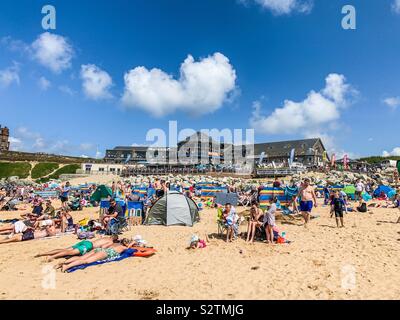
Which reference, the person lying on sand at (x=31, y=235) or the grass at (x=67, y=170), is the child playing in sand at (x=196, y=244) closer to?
the person lying on sand at (x=31, y=235)

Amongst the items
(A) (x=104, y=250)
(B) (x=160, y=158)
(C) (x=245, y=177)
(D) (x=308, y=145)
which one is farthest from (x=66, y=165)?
(A) (x=104, y=250)

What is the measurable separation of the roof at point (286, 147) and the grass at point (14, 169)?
51768mm

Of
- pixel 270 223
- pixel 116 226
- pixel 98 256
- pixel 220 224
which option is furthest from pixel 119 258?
pixel 270 223

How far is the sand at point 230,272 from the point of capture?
179 inches

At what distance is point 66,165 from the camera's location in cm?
5700

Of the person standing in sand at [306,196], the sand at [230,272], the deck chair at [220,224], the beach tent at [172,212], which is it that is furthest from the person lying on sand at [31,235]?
the person standing in sand at [306,196]

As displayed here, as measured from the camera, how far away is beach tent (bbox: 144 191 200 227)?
411 inches

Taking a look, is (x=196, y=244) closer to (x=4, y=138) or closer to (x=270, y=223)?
(x=270, y=223)

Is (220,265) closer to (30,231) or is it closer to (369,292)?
(369,292)

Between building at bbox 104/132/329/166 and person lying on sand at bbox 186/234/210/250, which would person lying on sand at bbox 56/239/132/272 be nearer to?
person lying on sand at bbox 186/234/210/250

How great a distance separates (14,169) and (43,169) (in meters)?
4.97

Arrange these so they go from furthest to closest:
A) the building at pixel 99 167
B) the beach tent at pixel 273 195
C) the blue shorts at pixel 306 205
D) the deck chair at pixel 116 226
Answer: the building at pixel 99 167, the beach tent at pixel 273 195, the blue shorts at pixel 306 205, the deck chair at pixel 116 226
